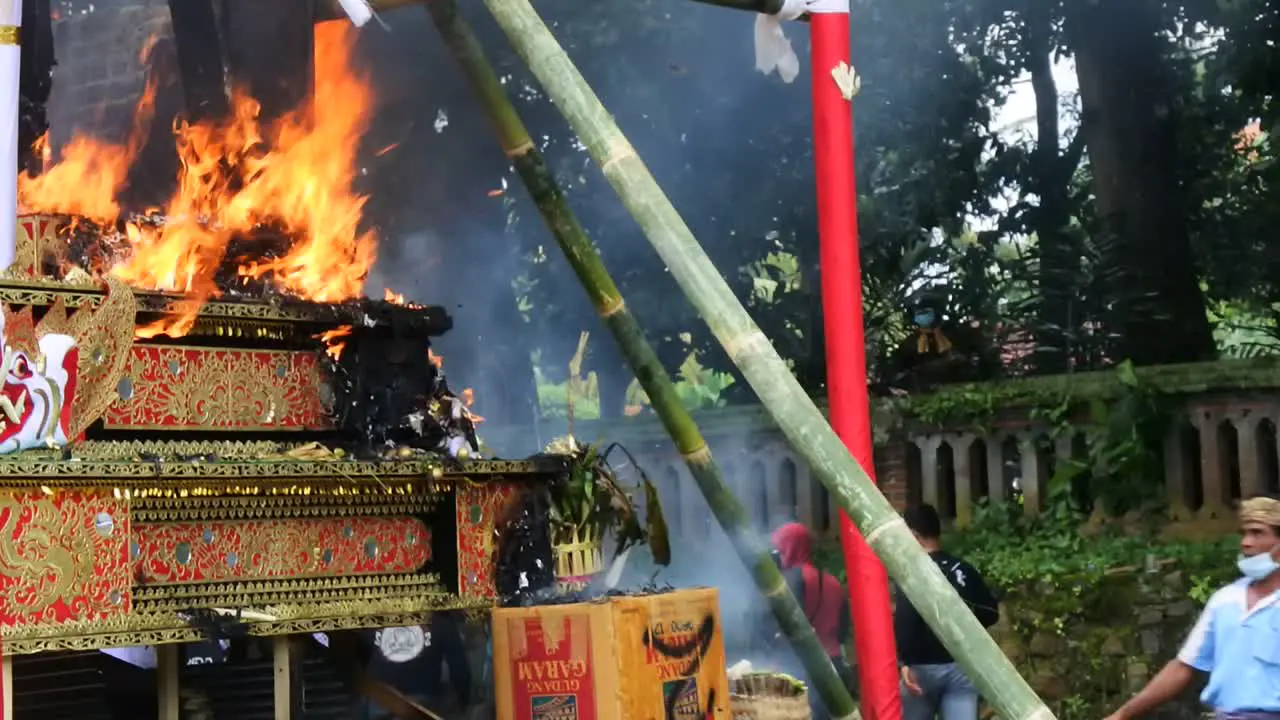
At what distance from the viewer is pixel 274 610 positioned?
6.64 meters

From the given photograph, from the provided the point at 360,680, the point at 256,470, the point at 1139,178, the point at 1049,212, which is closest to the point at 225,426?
the point at 256,470

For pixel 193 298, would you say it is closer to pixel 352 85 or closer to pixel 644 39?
pixel 352 85

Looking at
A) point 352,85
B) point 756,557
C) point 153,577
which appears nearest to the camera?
point 153,577

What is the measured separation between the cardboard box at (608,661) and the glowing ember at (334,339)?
46.1 inches

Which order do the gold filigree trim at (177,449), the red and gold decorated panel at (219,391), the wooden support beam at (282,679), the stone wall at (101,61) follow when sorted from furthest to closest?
1. the stone wall at (101,61)
2. the wooden support beam at (282,679)
3. the red and gold decorated panel at (219,391)
4. the gold filigree trim at (177,449)

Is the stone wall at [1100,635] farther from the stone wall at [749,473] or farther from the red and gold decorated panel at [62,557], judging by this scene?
the red and gold decorated panel at [62,557]

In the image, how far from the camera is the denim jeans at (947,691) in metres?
8.02

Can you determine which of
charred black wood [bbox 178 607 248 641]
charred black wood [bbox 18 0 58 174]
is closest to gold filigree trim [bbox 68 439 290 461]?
charred black wood [bbox 178 607 248 641]

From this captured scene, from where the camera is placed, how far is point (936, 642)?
8023 mm

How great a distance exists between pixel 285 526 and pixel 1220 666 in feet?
10.6

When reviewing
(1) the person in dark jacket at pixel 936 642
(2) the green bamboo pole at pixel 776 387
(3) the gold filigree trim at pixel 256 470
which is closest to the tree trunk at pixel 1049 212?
(1) the person in dark jacket at pixel 936 642

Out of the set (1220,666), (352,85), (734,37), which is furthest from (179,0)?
(1220,666)

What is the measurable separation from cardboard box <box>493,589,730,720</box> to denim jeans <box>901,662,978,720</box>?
135 cm

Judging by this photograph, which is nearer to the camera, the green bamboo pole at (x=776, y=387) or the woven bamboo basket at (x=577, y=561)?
the green bamboo pole at (x=776, y=387)
